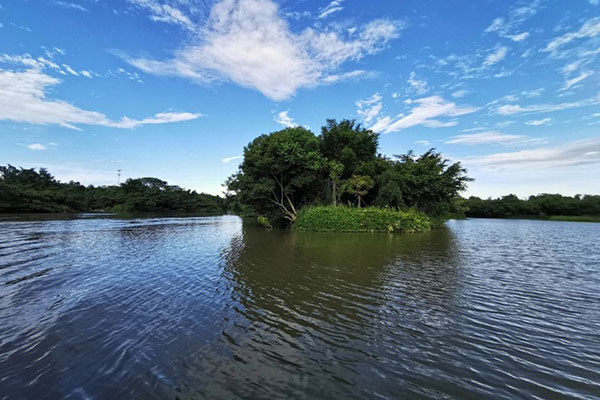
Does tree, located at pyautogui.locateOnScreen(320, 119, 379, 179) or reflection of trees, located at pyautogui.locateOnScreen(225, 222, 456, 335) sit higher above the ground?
tree, located at pyautogui.locateOnScreen(320, 119, 379, 179)

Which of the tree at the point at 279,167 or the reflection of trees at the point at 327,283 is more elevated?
the tree at the point at 279,167

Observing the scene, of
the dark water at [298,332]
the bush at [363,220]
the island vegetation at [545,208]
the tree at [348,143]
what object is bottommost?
the dark water at [298,332]

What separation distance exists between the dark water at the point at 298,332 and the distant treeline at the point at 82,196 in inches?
2331

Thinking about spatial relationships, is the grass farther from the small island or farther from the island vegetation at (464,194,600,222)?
the small island

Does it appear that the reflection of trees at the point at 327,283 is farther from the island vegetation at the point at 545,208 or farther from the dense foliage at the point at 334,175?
the island vegetation at the point at 545,208

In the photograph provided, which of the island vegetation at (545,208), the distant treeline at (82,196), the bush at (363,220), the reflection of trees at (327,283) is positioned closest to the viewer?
the reflection of trees at (327,283)

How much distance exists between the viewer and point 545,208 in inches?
2709

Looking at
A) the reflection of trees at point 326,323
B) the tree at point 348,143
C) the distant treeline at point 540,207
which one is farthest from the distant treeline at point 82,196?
the distant treeline at point 540,207

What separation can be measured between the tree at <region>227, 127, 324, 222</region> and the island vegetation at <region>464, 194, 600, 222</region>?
5196cm

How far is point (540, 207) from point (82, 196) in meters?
127

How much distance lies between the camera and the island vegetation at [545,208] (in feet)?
204

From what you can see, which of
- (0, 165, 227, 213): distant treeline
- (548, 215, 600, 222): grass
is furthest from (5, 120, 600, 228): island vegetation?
(548, 215, 600, 222): grass

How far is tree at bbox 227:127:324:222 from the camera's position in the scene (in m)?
24.8

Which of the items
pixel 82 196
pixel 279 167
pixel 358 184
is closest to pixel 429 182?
pixel 358 184
